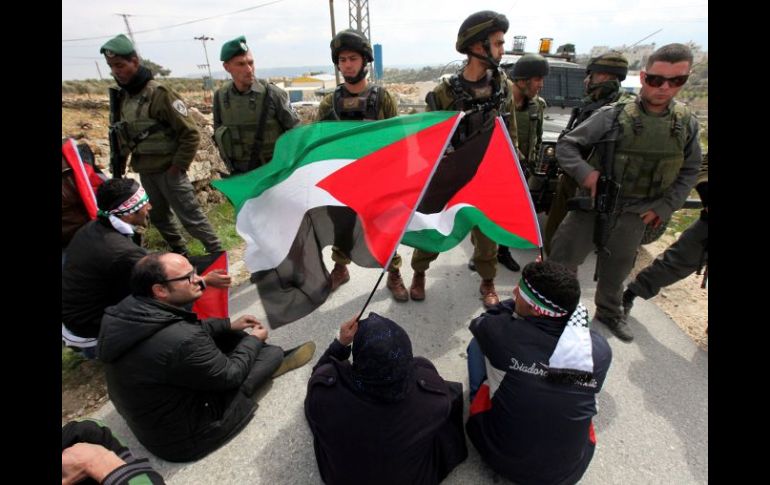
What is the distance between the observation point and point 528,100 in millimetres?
4184

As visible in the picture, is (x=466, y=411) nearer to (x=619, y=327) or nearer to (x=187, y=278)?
(x=619, y=327)

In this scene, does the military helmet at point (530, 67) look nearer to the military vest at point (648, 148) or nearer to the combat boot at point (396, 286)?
the military vest at point (648, 148)

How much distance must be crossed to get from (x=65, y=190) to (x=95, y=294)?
1.00 m

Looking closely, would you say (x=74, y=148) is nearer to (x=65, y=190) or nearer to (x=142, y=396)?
(x=65, y=190)

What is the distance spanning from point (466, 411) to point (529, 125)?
321cm

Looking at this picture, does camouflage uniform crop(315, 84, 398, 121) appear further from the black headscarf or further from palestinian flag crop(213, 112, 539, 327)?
the black headscarf

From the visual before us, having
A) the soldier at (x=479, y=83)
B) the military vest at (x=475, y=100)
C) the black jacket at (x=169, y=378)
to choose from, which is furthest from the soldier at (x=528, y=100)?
the black jacket at (x=169, y=378)

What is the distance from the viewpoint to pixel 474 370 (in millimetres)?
2406

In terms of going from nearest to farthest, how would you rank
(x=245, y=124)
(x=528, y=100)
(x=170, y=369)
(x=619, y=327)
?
(x=170, y=369) → (x=619, y=327) → (x=245, y=124) → (x=528, y=100)

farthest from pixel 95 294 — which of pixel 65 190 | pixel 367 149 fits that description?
pixel 367 149

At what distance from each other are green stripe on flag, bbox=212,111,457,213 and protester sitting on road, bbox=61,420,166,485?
56.3 inches

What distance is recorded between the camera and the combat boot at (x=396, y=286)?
3.71 metres

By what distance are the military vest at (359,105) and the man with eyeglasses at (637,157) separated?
65.6 inches

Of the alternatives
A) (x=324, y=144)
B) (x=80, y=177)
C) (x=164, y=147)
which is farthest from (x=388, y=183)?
(x=164, y=147)
